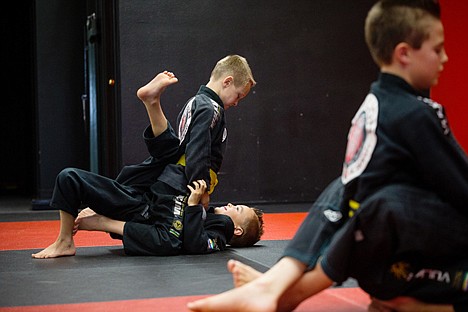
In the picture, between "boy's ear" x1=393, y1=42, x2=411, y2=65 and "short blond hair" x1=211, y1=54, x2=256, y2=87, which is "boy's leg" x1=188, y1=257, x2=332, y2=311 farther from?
"short blond hair" x1=211, y1=54, x2=256, y2=87

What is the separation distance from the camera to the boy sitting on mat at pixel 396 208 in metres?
1.84

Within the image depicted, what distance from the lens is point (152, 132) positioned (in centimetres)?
351

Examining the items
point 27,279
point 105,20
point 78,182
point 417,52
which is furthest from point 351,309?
point 105,20

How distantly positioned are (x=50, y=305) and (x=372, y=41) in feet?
4.02

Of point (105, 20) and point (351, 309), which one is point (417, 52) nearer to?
point (351, 309)

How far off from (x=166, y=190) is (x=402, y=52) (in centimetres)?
175

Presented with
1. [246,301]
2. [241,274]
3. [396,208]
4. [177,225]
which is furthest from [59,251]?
[396,208]

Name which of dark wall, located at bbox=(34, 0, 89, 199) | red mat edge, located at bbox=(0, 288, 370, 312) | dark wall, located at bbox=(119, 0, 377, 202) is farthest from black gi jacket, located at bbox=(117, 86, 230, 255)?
dark wall, located at bbox=(34, 0, 89, 199)

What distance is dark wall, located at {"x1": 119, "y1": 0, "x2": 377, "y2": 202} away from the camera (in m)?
6.47

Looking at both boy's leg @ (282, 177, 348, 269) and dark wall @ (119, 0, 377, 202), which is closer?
boy's leg @ (282, 177, 348, 269)

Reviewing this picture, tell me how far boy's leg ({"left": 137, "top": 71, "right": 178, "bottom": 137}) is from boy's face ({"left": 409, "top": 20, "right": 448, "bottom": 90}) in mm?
1573

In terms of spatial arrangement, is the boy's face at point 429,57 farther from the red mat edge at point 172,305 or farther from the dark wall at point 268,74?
the dark wall at point 268,74

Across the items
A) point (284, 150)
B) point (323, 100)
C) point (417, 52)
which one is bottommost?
point (284, 150)

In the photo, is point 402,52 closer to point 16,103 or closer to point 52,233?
point 52,233
